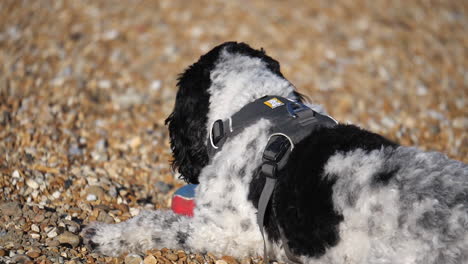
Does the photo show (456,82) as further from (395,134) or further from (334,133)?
(334,133)

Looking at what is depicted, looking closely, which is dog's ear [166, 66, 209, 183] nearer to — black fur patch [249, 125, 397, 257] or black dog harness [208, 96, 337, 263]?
black dog harness [208, 96, 337, 263]

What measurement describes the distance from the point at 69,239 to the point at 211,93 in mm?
1355

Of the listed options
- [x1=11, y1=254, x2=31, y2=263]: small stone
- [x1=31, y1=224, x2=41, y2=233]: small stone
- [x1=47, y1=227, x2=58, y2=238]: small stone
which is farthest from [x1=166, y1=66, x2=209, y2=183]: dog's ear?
[x1=11, y1=254, x2=31, y2=263]: small stone

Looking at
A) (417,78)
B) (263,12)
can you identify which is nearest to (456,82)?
(417,78)

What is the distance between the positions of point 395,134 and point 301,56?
1.79 m

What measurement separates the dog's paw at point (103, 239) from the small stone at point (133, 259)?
151mm

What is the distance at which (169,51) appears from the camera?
23.1 ft

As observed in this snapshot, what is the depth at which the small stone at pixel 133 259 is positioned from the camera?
3.34 m

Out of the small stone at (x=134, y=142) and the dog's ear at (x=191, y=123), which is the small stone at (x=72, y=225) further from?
the small stone at (x=134, y=142)

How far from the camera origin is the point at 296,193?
2.93m

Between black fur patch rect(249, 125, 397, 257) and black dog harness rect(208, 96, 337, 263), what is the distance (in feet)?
0.16

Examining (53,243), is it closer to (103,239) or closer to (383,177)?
(103,239)

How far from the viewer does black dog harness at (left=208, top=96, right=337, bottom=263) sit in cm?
306

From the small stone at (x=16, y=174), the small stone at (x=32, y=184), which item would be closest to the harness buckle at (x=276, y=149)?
the small stone at (x=32, y=184)
